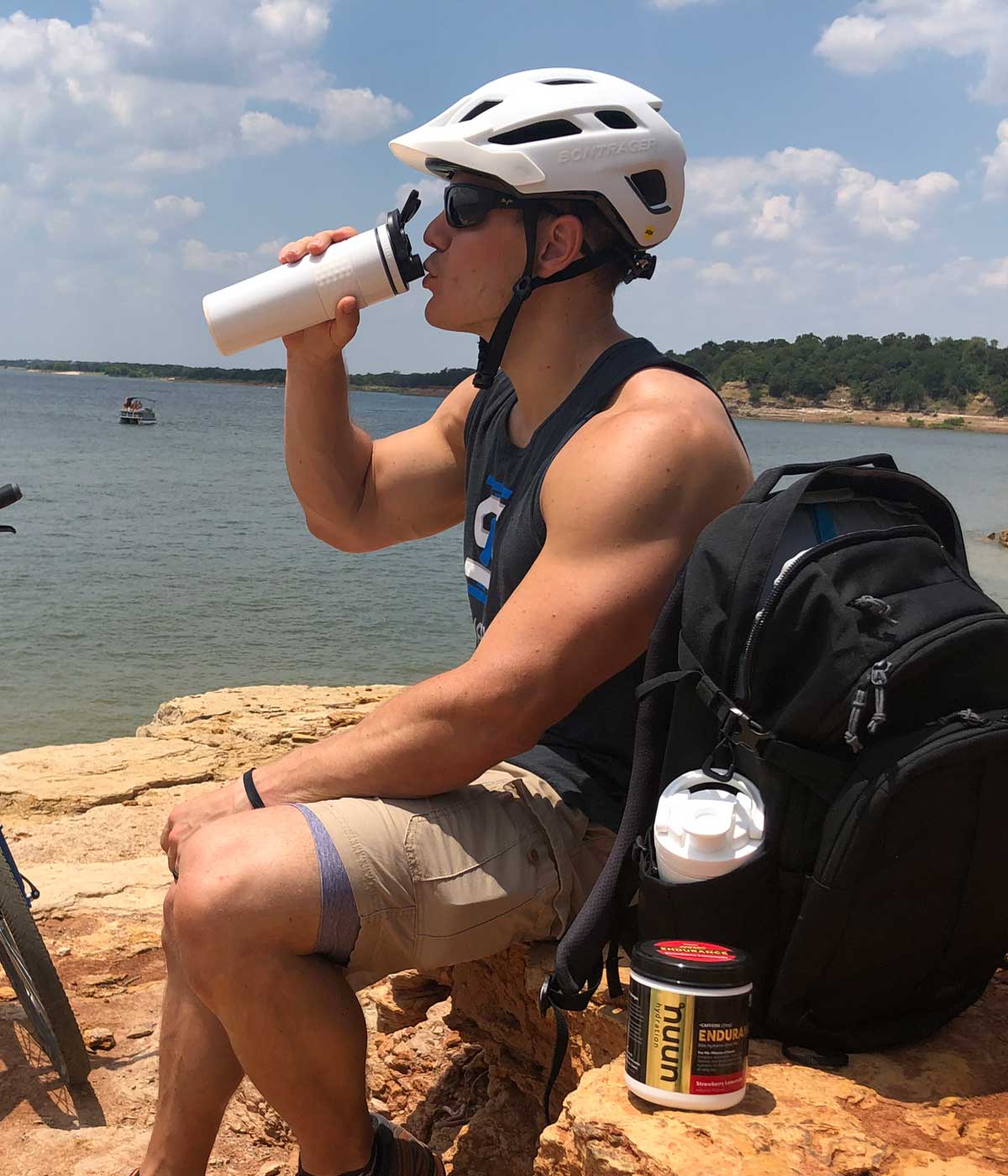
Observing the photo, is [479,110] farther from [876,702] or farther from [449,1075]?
[449,1075]

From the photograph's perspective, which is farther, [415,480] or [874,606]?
[415,480]

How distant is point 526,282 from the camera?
302cm

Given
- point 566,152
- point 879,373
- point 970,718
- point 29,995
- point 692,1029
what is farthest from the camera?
point 879,373

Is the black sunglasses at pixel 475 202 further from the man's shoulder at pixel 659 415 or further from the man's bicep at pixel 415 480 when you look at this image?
the man's bicep at pixel 415 480

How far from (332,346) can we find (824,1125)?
7.53 feet

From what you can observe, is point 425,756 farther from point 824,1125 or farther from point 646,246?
point 646,246

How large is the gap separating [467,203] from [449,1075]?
2.37 m

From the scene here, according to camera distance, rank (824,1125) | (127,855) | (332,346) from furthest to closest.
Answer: (127,855), (332,346), (824,1125)

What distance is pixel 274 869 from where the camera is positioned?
89.7 inches

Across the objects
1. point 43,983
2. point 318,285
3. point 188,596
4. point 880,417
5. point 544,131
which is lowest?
point 188,596

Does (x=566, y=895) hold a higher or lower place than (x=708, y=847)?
lower

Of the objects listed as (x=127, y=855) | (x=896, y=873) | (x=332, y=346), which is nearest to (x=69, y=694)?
(x=127, y=855)

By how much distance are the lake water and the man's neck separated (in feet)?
28.4

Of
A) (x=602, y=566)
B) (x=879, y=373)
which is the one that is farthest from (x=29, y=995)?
(x=879, y=373)
